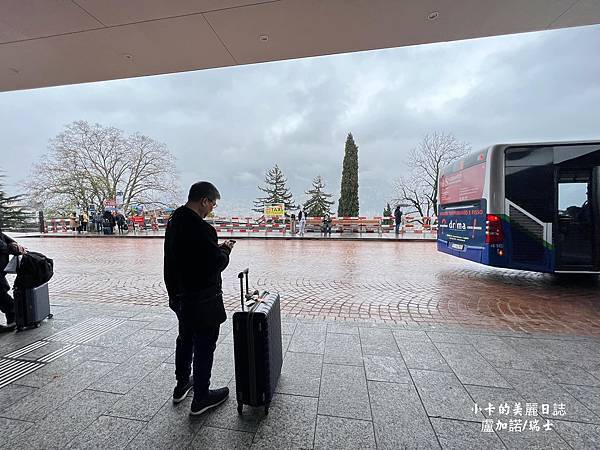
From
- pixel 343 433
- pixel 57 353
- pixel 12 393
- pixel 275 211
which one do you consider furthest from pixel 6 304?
pixel 275 211

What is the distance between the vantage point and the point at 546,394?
241 cm

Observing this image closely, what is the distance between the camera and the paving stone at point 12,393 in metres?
2.33

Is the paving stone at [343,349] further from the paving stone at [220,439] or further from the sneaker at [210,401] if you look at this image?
the paving stone at [220,439]

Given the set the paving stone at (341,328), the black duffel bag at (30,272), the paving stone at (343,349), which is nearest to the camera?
the paving stone at (343,349)

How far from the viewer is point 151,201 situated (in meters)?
31.7

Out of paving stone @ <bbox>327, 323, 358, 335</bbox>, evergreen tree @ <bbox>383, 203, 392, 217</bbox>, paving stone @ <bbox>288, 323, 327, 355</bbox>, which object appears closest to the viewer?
paving stone @ <bbox>288, 323, 327, 355</bbox>

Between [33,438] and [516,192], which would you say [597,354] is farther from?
Answer: [33,438]

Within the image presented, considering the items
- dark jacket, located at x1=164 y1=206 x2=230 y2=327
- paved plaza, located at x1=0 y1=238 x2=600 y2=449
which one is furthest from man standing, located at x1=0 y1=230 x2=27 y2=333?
dark jacket, located at x1=164 y1=206 x2=230 y2=327

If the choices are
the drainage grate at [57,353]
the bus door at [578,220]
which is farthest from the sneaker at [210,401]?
the bus door at [578,220]

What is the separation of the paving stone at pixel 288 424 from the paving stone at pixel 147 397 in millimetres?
882

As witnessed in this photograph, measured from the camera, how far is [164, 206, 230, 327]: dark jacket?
1982 mm

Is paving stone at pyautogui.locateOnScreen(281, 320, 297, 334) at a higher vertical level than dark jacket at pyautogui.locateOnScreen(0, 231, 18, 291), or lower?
lower

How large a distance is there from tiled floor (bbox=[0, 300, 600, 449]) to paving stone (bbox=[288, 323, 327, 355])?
0.08 ft

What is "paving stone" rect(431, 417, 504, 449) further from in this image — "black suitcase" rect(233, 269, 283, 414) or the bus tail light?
the bus tail light
